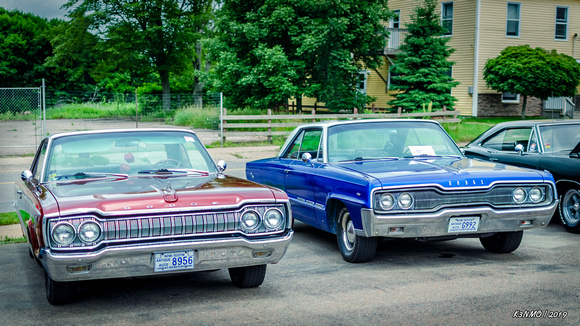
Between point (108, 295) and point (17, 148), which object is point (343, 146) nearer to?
point (108, 295)

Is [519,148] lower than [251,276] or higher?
higher

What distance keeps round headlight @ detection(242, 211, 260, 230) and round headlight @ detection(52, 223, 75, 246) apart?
1.35 meters

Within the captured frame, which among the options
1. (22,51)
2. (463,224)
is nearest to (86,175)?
(463,224)

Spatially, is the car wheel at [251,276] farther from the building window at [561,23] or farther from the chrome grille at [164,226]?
the building window at [561,23]

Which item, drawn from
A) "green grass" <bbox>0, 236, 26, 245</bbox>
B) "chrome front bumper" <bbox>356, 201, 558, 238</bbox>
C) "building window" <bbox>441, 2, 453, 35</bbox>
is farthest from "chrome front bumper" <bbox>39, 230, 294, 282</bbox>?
"building window" <bbox>441, 2, 453, 35</bbox>

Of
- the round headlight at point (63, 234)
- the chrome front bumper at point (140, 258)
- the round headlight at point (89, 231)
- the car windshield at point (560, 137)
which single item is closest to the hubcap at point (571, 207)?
the car windshield at point (560, 137)

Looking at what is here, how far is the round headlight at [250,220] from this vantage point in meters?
5.25

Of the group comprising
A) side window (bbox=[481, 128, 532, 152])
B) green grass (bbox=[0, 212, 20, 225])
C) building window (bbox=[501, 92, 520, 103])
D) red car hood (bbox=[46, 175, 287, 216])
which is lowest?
green grass (bbox=[0, 212, 20, 225])

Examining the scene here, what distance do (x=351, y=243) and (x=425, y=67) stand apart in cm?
2458

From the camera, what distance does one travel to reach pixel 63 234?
479 cm

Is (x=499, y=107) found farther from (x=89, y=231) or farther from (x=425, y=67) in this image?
(x=89, y=231)

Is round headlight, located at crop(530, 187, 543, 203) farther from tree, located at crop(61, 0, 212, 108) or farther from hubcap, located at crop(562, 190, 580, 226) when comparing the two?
tree, located at crop(61, 0, 212, 108)

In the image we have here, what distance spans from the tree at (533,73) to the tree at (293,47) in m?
6.81

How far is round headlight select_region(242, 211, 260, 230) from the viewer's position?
5.25 meters
